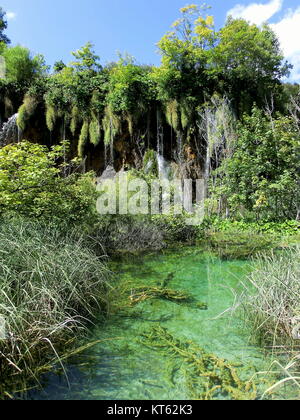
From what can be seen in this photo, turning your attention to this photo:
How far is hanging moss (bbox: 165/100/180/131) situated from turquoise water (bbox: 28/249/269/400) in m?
8.43

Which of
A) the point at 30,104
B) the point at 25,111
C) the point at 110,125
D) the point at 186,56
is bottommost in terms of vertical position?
the point at 110,125

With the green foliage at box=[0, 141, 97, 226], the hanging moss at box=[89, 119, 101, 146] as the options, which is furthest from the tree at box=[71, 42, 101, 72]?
the green foliage at box=[0, 141, 97, 226]

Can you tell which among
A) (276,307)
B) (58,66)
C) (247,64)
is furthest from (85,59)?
(276,307)

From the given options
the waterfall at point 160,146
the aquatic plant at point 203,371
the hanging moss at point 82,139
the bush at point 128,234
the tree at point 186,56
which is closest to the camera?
the aquatic plant at point 203,371

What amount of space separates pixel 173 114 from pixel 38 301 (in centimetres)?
1043

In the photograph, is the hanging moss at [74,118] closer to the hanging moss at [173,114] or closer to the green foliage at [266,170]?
the hanging moss at [173,114]

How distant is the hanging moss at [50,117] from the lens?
12023mm

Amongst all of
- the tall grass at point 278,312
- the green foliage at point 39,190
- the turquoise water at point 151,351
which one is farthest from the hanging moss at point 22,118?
the tall grass at point 278,312

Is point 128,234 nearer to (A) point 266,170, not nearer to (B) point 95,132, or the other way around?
(A) point 266,170

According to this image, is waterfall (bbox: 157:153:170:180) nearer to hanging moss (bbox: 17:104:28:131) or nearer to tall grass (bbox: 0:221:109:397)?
hanging moss (bbox: 17:104:28:131)

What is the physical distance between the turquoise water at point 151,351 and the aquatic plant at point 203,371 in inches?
2.7

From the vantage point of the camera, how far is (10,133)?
11812 millimetres

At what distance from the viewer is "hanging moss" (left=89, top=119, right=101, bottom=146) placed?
11836 millimetres
